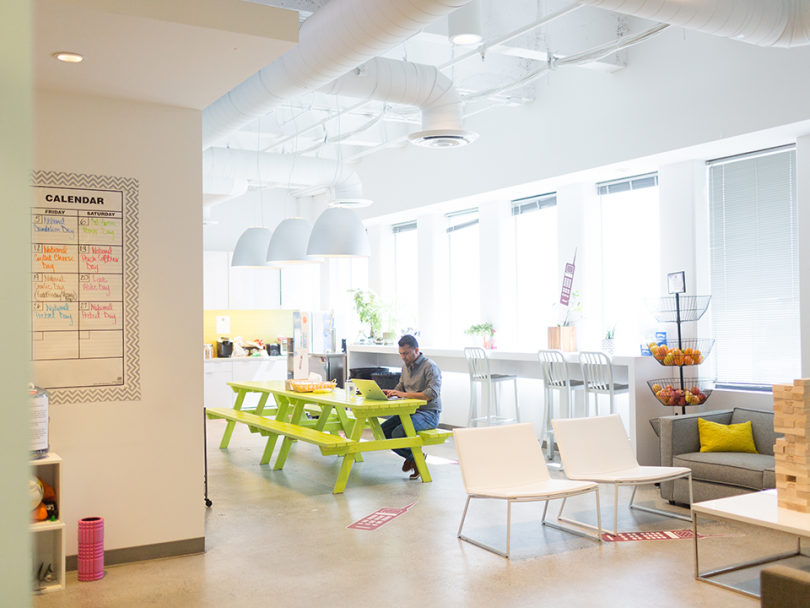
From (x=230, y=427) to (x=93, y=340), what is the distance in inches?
180

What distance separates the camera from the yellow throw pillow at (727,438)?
5.74m

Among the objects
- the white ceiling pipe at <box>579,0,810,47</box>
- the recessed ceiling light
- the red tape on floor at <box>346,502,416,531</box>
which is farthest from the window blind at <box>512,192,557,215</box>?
the recessed ceiling light

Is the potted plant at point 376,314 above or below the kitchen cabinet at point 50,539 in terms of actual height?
above

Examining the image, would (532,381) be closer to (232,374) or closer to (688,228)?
(688,228)

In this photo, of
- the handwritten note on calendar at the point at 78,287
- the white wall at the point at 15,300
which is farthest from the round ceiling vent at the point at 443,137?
the white wall at the point at 15,300

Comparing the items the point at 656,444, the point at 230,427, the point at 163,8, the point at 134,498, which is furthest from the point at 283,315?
the point at 163,8

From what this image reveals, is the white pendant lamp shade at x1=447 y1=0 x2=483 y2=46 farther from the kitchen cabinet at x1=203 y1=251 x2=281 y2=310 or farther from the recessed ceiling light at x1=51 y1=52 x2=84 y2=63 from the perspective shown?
the kitchen cabinet at x1=203 y1=251 x2=281 y2=310

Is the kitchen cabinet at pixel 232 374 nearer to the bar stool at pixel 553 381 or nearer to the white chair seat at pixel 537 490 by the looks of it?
the bar stool at pixel 553 381

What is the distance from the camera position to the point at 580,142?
758 centimetres

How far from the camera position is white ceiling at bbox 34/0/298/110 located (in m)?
3.38

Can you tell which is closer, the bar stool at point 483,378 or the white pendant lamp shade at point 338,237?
the white pendant lamp shade at point 338,237

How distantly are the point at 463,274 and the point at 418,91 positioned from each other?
4656mm

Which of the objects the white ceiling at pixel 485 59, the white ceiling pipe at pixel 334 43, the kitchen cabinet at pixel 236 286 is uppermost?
the white ceiling at pixel 485 59

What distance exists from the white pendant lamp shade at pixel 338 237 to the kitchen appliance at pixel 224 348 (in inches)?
202
